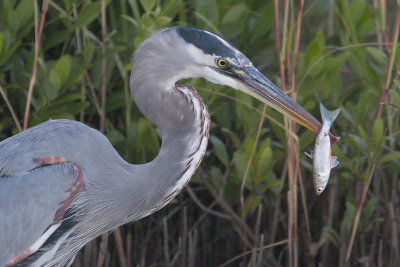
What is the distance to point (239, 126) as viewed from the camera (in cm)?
361

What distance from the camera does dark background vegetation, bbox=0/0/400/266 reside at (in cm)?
334

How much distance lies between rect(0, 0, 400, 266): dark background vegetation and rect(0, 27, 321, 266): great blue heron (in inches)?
20.4

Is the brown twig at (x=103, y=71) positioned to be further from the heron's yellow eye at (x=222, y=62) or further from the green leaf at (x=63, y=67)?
the heron's yellow eye at (x=222, y=62)

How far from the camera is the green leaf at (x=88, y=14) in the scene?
11.4 feet

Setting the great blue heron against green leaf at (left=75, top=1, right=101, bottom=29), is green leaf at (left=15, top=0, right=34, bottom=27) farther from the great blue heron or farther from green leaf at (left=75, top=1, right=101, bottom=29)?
the great blue heron

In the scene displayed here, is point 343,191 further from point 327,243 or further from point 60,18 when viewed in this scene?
point 60,18

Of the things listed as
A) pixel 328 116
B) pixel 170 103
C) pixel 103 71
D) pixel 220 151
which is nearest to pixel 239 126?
pixel 220 151

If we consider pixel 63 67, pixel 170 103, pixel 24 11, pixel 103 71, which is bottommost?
pixel 170 103

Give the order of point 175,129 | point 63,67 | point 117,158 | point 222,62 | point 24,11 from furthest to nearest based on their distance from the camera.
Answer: point 24,11, point 63,67, point 117,158, point 175,129, point 222,62

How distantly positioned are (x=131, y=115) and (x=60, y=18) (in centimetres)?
57

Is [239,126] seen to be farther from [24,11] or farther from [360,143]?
[24,11]

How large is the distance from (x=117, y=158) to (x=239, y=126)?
0.93 meters

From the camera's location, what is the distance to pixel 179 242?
11.6 feet

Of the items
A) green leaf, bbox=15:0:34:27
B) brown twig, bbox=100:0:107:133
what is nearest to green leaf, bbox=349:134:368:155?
brown twig, bbox=100:0:107:133
